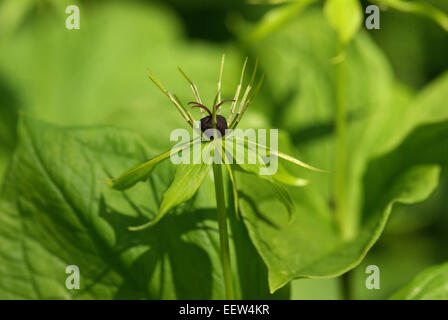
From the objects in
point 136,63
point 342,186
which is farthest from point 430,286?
point 136,63

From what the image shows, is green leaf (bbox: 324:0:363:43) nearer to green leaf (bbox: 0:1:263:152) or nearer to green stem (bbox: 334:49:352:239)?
green stem (bbox: 334:49:352:239)

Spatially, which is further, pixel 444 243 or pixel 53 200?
pixel 444 243

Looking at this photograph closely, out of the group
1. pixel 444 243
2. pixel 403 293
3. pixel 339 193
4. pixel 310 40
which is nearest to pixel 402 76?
pixel 444 243

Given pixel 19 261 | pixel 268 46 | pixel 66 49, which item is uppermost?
pixel 66 49

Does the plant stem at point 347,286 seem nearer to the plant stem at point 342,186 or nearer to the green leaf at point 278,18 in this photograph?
the plant stem at point 342,186

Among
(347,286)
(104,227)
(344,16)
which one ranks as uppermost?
(344,16)

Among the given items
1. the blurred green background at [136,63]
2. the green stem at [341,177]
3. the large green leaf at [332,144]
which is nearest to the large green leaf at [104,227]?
the large green leaf at [332,144]

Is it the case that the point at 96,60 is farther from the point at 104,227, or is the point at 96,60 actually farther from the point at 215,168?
the point at 215,168

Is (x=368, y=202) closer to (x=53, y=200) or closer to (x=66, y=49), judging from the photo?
(x=53, y=200)
